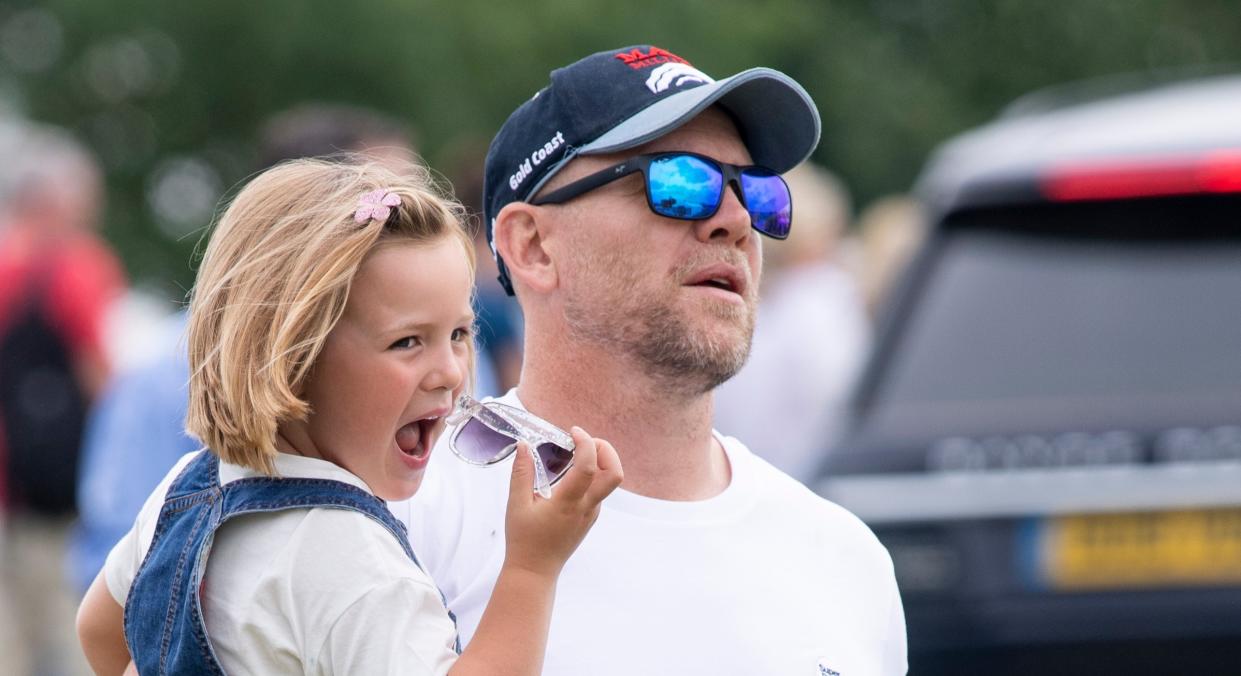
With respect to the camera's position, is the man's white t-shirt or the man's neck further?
the man's neck

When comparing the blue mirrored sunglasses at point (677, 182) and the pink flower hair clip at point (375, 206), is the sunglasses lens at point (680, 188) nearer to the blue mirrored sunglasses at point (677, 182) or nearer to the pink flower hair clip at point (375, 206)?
the blue mirrored sunglasses at point (677, 182)

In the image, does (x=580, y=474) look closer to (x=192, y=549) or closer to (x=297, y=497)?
(x=297, y=497)

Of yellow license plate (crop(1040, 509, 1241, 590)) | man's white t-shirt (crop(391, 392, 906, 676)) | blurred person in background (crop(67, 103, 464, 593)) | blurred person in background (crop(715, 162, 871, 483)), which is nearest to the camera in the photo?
man's white t-shirt (crop(391, 392, 906, 676))

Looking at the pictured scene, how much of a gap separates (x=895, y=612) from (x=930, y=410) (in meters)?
2.07

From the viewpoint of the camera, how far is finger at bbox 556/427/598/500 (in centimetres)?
229

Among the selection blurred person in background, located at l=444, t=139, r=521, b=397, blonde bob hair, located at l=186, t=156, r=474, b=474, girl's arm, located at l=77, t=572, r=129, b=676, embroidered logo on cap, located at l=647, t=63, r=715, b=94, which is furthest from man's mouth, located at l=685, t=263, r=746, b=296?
blurred person in background, located at l=444, t=139, r=521, b=397

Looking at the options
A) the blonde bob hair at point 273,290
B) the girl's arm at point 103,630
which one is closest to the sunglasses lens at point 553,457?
the blonde bob hair at point 273,290

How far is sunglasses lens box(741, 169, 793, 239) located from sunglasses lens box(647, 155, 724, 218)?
0.09 meters

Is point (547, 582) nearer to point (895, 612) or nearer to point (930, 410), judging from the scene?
point (895, 612)

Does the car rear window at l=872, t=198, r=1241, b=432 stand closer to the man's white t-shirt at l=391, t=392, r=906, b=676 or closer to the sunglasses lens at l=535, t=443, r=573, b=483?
the man's white t-shirt at l=391, t=392, r=906, b=676

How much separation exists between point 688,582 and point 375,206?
68cm

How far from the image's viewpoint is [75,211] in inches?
Answer: 314

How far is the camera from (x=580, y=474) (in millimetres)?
2293

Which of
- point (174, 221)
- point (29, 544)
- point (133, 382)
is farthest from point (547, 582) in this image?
point (174, 221)
